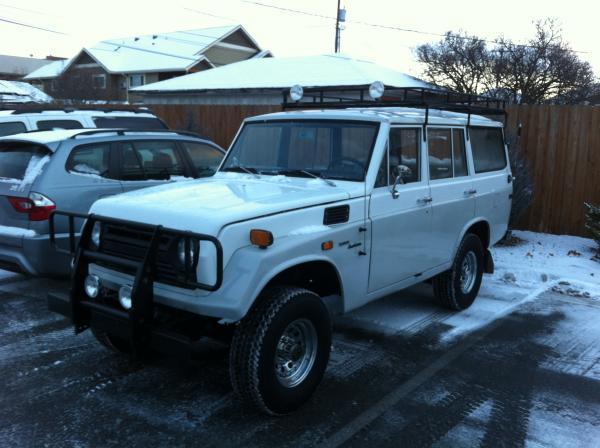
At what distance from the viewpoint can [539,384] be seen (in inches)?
175

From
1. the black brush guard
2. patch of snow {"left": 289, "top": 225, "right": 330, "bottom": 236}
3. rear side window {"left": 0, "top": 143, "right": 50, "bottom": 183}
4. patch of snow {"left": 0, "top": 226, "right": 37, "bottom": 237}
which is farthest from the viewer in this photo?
rear side window {"left": 0, "top": 143, "right": 50, "bottom": 183}

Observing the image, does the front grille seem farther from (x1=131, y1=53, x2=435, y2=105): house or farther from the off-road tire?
(x1=131, y1=53, x2=435, y2=105): house

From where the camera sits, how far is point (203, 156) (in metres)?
7.48

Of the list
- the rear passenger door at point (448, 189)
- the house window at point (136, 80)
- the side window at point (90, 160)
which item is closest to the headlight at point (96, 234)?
the side window at point (90, 160)

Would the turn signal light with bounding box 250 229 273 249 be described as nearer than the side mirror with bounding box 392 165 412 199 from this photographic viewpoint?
Yes

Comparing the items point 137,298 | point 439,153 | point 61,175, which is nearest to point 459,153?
point 439,153

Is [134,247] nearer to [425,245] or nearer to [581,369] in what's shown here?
[425,245]

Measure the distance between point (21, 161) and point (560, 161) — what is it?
775 cm

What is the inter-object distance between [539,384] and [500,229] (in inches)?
103

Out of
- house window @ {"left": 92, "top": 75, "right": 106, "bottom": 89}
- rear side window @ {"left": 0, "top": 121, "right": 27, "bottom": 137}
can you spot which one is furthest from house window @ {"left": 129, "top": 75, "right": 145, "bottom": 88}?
rear side window @ {"left": 0, "top": 121, "right": 27, "bottom": 137}

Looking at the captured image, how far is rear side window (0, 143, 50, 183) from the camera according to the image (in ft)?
19.2

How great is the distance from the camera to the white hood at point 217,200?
3.54 metres

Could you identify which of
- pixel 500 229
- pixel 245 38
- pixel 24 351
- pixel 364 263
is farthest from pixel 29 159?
pixel 245 38

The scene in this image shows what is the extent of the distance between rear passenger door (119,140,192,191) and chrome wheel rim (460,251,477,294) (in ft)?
11.3
